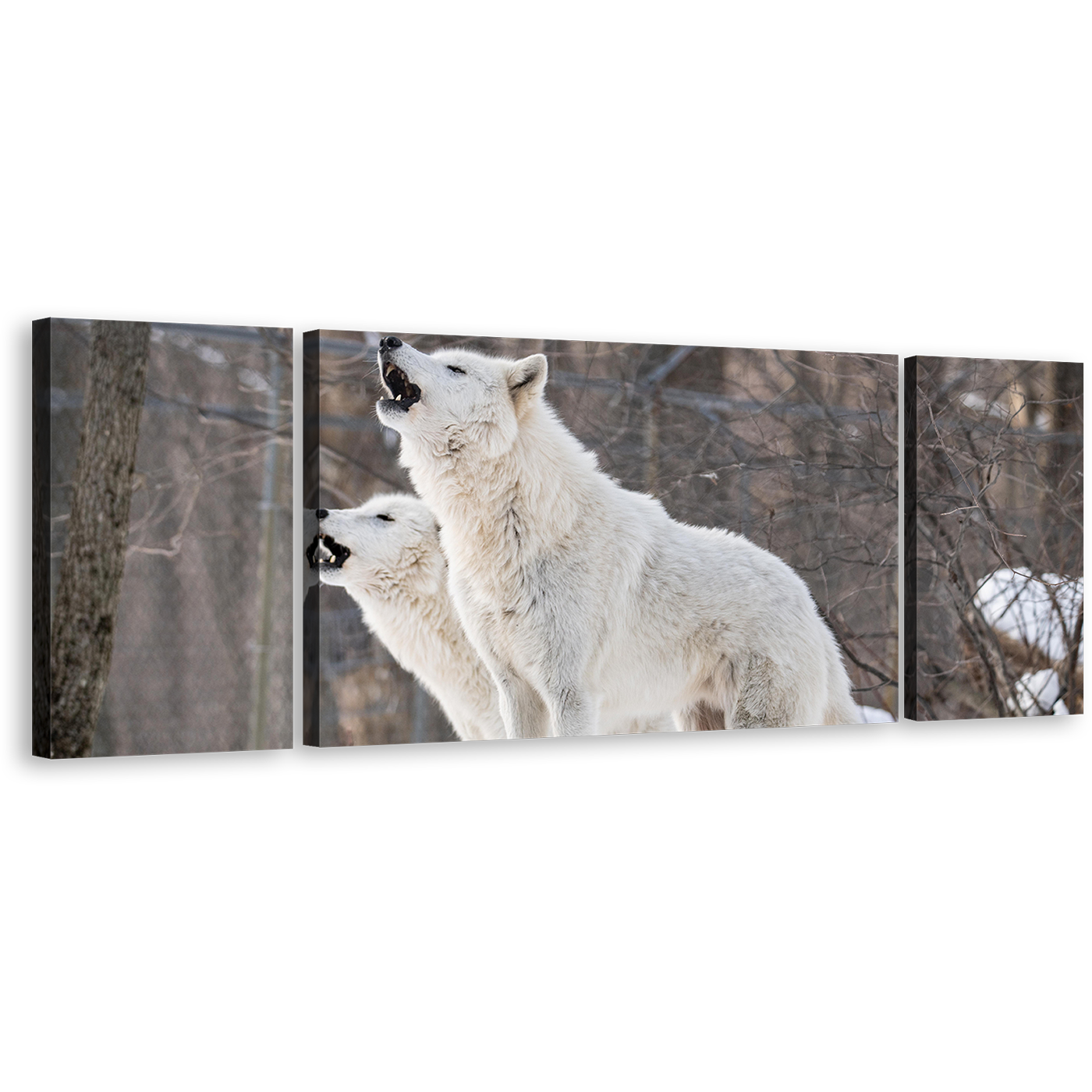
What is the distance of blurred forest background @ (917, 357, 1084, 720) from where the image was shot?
748cm

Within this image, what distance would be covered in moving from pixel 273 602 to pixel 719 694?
2.27 metres

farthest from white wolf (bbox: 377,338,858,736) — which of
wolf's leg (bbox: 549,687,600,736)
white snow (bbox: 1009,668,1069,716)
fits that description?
white snow (bbox: 1009,668,1069,716)

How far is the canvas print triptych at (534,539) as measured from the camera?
5734 millimetres

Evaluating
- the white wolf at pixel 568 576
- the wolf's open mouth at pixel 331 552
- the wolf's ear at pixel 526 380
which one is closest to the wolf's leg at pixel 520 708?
the white wolf at pixel 568 576

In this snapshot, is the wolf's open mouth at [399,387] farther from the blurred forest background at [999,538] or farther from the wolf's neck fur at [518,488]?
the blurred forest background at [999,538]

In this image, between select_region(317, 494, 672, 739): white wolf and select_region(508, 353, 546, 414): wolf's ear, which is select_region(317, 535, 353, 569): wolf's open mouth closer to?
select_region(317, 494, 672, 739): white wolf

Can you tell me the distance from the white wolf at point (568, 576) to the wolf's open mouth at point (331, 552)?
1.46 feet

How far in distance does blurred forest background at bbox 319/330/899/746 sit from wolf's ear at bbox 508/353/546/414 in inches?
4.8

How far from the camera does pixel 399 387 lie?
6055 mm

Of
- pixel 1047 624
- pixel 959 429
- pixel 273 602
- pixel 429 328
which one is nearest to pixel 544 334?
pixel 429 328

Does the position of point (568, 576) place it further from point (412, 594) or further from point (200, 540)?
point (200, 540)

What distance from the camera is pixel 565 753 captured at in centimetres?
650

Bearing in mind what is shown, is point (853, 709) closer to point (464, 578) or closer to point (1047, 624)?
point (1047, 624)

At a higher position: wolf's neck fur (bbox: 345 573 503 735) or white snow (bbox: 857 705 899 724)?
wolf's neck fur (bbox: 345 573 503 735)
